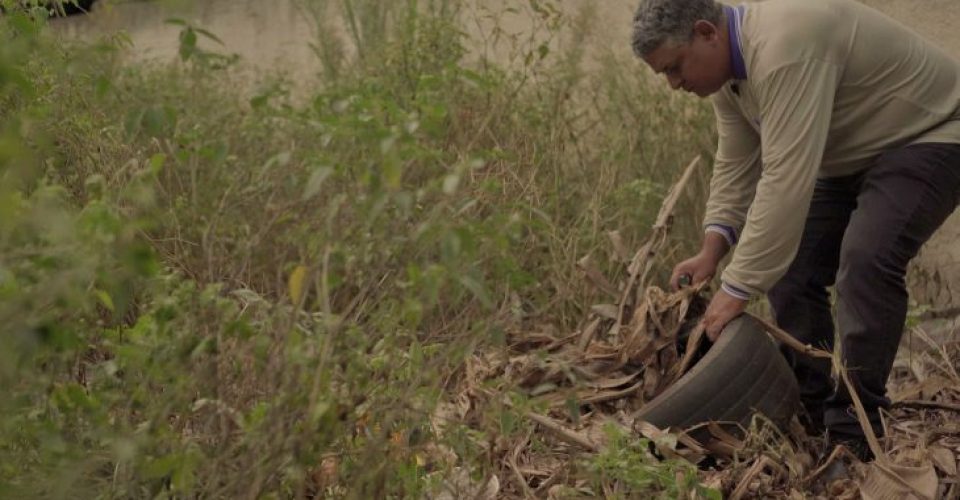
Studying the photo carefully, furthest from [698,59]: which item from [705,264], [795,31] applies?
[705,264]

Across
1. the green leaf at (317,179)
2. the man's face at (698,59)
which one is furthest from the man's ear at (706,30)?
the green leaf at (317,179)

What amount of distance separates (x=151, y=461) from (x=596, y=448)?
1929mm

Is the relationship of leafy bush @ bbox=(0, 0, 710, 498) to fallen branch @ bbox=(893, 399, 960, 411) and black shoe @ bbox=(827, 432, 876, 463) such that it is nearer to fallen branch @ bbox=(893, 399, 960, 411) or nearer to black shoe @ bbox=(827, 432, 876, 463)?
black shoe @ bbox=(827, 432, 876, 463)

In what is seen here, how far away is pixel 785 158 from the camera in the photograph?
477 cm

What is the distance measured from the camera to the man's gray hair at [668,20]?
16.0 ft

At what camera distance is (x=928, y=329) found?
22.1ft

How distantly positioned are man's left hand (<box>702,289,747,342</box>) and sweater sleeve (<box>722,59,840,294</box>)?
0.15 meters

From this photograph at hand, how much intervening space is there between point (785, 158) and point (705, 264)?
0.74m

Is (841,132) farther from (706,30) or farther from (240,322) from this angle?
(240,322)

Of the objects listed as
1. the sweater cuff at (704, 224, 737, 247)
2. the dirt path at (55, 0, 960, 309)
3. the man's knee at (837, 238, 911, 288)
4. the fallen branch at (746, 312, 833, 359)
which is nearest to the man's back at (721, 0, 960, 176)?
the man's knee at (837, 238, 911, 288)

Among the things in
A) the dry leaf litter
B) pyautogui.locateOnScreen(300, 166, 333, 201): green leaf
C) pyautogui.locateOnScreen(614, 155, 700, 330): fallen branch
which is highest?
pyautogui.locateOnScreen(300, 166, 333, 201): green leaf

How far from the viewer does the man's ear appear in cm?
491

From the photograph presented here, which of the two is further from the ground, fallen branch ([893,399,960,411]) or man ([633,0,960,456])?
man ([633,0,960,456])

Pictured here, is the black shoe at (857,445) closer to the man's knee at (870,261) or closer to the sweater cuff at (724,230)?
the man's knee at (870,261)
